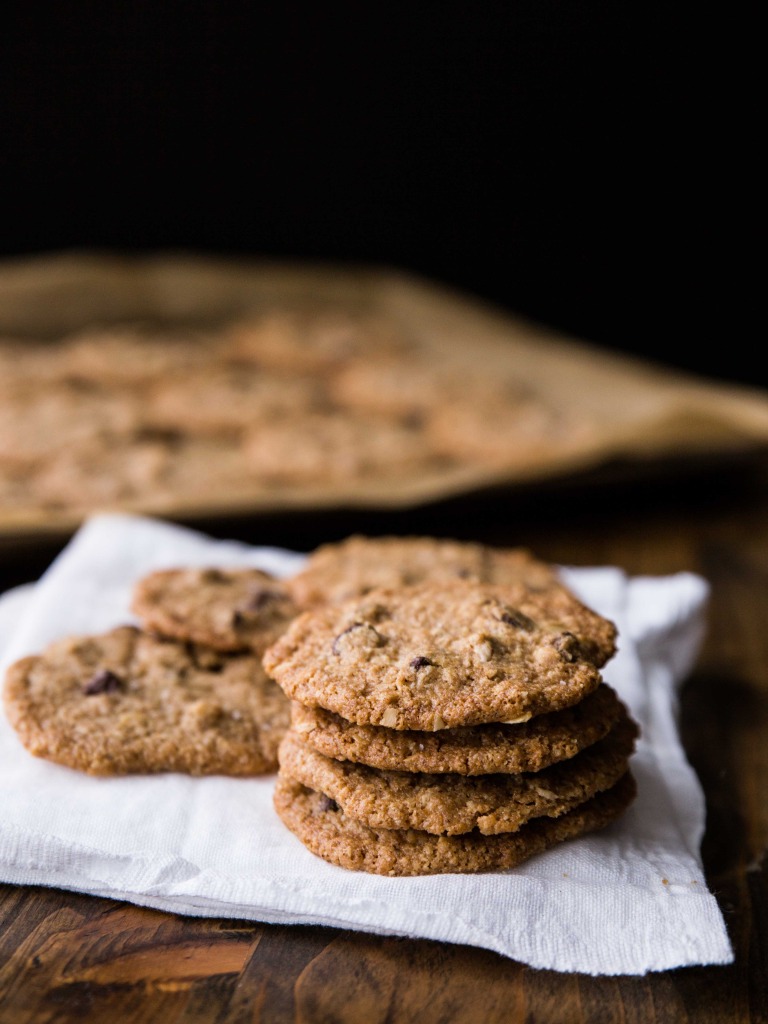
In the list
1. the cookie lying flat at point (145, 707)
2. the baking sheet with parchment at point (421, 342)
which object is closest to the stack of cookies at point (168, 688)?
the cookie lying flat at point (145, 707)

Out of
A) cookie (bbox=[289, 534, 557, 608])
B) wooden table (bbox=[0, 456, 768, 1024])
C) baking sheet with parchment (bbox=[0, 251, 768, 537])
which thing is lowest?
baking sheet with parchment (bbox=[0, 251, 768, 537])

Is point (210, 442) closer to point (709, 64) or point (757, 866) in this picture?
point (757, 866)

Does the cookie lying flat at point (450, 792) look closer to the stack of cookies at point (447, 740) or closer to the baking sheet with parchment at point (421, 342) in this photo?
the stack of cookies at point (447, 740)

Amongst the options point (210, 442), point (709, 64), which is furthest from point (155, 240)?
point (709, 64)

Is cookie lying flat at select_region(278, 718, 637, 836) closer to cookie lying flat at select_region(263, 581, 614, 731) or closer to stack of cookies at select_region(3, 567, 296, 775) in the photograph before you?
cookie lying flat at select_region(263, 581, 614, 731)

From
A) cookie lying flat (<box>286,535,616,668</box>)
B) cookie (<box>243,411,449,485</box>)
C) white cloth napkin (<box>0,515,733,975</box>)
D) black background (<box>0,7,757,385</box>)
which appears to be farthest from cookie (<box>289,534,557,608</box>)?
black background (<box>0,7,757,385</box>)

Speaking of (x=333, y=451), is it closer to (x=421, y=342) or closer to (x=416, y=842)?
(x=421, y=342)
